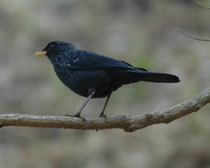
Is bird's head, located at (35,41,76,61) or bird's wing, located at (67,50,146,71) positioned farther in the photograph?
bird's head, located at (35,41,76,61)

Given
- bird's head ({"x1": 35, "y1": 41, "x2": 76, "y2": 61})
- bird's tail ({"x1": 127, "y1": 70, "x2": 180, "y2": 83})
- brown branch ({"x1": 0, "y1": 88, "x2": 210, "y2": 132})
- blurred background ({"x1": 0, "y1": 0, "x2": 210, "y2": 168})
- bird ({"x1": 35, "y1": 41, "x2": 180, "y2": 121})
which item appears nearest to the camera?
brown branch ({"x1": 0, "y1": 88, "x2": 210, "y2": 132})

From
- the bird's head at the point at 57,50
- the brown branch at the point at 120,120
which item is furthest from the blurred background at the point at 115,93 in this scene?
the brown branch at the point at 120,120

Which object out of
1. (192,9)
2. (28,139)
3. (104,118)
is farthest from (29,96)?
(104,118)

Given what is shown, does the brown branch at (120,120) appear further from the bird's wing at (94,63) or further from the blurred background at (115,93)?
the blurred background at (115,93)

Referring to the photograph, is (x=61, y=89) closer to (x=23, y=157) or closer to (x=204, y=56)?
(x=23, y=157)

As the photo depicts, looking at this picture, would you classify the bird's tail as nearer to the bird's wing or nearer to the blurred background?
the bird's wing

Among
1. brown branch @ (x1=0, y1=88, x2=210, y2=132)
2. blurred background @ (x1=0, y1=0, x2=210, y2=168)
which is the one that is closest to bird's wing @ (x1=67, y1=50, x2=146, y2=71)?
brown branch @ (x1=0, y1=88, x2=210, y2=132)
